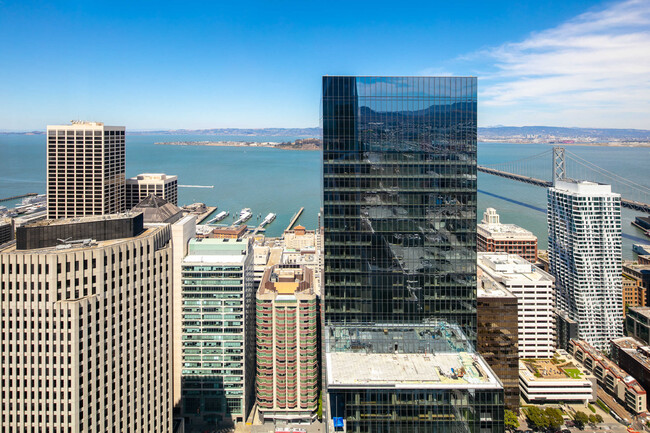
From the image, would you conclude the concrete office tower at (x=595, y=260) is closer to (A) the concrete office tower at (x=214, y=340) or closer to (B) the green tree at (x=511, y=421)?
(B) the green tree at (x=511, y=421)

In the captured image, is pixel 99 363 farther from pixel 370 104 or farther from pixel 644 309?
pixel 644 309

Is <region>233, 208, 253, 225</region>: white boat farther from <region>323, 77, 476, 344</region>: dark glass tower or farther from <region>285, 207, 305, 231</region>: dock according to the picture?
<region>323, 77, 476, 344</region>: dark glass tower

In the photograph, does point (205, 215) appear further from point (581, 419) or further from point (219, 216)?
point (581, 419)

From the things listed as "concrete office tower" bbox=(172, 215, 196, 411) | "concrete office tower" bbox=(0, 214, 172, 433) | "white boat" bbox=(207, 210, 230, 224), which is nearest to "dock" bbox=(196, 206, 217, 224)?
"white boat" bbox=(207, 210, 230, 224)

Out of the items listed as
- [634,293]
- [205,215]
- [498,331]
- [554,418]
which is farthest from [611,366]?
[205,215]

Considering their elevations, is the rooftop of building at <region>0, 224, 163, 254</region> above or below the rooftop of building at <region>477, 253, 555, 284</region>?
above

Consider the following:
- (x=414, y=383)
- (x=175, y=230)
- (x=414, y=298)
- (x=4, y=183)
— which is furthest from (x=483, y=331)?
(x=4, y=183)
